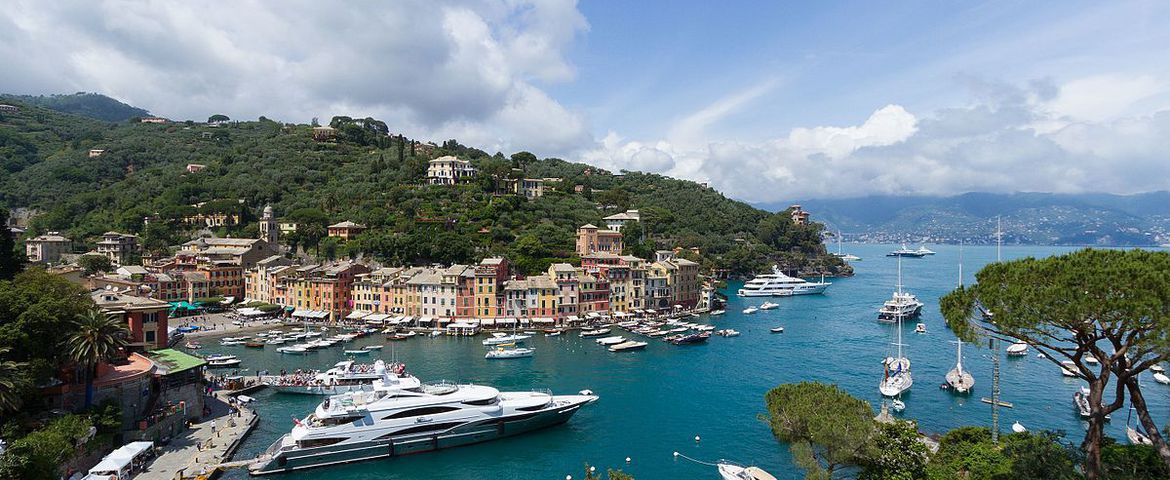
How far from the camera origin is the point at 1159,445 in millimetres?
17891

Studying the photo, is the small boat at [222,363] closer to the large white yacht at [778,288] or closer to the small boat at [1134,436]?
the small boat at [1134,436]

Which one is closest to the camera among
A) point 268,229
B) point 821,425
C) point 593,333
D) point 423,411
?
point 821,425

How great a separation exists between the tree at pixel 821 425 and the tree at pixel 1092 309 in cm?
476

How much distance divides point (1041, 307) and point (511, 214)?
8446 cm

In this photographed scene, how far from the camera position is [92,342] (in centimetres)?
2694

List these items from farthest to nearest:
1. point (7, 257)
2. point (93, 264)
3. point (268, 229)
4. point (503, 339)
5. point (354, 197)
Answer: point (354, 197) → point (268, 229) → point (93, 264) → point (503, 339) → point (7, 257)

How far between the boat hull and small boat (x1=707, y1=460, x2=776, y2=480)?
1027 cm

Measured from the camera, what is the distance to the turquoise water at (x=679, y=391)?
1166 inches

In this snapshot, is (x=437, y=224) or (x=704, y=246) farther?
(x=704, y=246)

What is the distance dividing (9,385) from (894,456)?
3249 centimetres

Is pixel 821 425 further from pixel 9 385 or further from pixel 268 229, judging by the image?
pixel 268 229

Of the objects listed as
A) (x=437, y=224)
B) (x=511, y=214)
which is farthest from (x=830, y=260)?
(x=437, y=224)

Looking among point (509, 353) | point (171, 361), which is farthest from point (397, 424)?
point (509, 353)

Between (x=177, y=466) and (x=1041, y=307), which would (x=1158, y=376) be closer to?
(x=1041, y=307)
